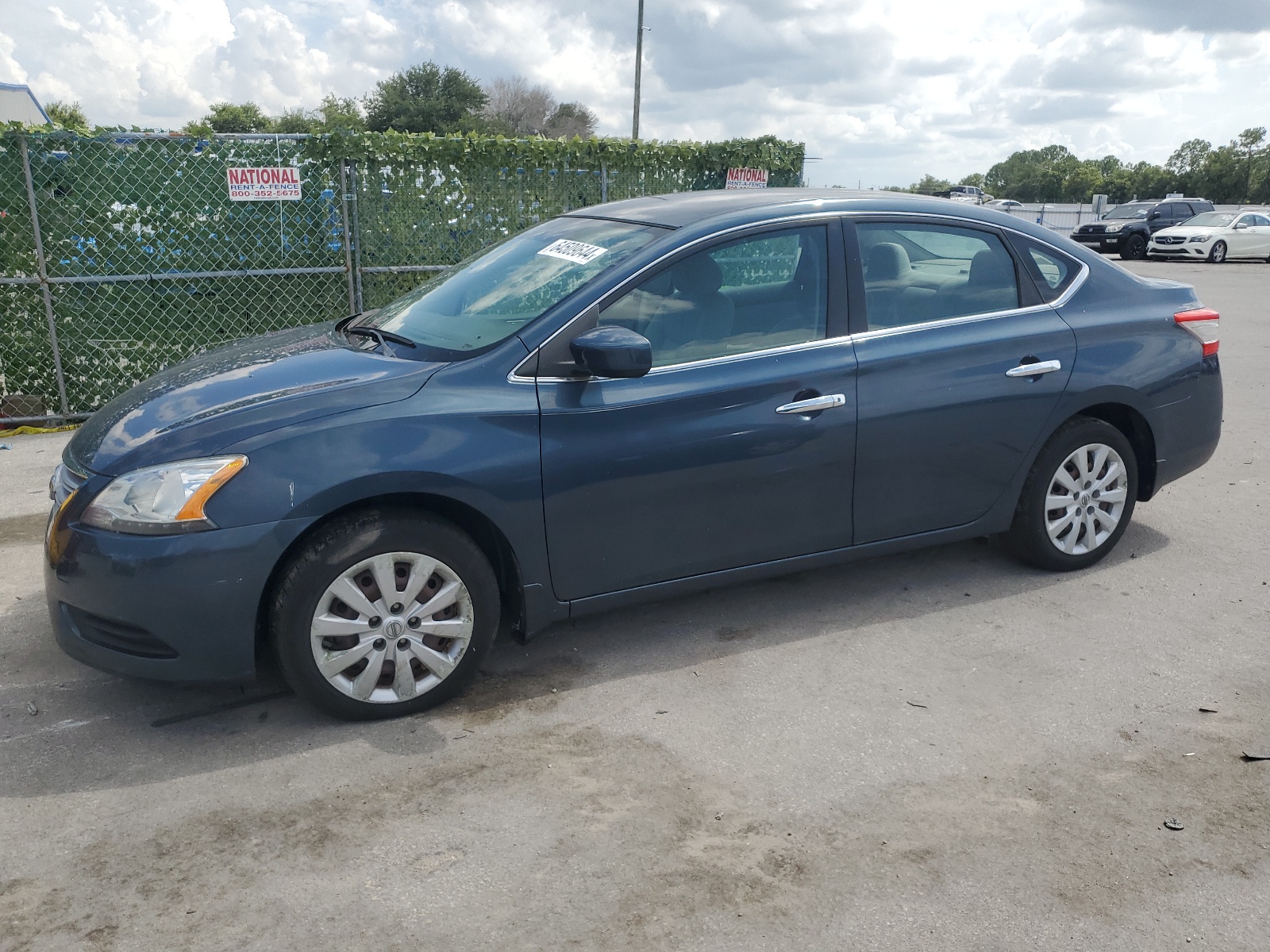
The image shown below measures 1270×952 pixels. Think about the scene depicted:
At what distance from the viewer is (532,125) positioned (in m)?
64.7

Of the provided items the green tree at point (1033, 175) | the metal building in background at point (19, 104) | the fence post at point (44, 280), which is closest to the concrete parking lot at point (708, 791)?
the fence post at point (44, 280)

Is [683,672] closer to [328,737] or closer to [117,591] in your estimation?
[328,737]

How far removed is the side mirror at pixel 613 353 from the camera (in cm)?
358

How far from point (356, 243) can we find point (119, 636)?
6.36 m

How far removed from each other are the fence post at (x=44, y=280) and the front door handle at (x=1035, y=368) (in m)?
7.06

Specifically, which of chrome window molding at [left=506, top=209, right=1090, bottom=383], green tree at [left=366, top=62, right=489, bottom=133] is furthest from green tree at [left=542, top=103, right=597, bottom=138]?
chrome window molding at [left=506, top=209, right=1090, bottom=383]

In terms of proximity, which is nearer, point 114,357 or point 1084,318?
point 1084,318

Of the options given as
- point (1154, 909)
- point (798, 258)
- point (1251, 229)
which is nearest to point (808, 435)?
point (798, 258)

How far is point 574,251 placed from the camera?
4281 millimetres

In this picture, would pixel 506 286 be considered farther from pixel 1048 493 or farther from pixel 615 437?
pixel 1048 493

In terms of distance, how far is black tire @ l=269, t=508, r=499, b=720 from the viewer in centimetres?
336

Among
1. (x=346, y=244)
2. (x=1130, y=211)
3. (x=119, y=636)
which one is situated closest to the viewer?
(x=119, y=636)

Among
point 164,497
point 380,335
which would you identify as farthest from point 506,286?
point 164,497

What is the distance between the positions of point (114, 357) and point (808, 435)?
21.6 ft
